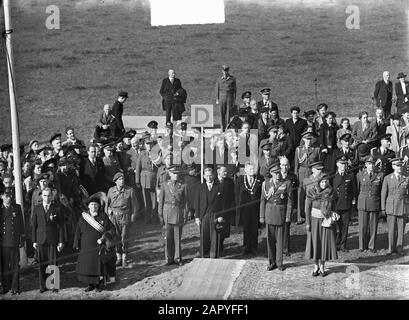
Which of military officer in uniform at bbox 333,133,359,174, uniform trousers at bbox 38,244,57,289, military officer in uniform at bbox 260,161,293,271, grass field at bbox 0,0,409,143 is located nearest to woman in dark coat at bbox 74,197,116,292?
uniform trousers at bbox 38,244,57,289

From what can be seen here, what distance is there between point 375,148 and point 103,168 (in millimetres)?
4127

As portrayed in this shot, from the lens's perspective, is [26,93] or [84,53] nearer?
[26,93]

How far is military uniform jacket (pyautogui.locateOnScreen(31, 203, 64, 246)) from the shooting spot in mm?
15789

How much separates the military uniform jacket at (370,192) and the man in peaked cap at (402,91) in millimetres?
2713

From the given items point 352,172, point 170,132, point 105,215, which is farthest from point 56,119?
point 352,172

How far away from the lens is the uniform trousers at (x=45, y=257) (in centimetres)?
1591

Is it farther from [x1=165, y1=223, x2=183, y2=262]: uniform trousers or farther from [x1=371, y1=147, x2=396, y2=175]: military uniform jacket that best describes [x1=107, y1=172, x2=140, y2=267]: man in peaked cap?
[x1=371, y1=147, x2=396, y2=175]: military uniform jacket

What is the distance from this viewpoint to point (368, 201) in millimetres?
16234

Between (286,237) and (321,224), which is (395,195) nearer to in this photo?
(321,224)

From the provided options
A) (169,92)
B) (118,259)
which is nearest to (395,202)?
(118,259)

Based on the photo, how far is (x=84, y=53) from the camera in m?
20.0

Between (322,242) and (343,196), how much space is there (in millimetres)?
846

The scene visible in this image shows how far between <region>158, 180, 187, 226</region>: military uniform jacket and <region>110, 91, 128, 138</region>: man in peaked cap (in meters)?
1.96

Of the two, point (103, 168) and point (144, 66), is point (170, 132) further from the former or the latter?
point (144, 66)
